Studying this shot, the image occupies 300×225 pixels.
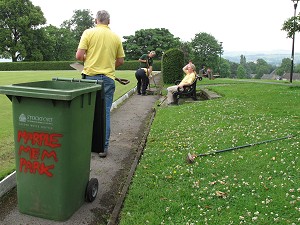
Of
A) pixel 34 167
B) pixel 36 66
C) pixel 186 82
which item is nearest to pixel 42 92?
pixel 34 167

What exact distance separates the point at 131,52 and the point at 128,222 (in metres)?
59.0

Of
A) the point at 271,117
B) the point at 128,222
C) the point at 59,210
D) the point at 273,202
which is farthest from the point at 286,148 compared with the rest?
the point at 59,210

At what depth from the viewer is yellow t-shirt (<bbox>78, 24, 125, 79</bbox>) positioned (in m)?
4.68

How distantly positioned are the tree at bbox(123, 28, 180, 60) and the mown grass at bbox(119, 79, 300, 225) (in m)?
54.0

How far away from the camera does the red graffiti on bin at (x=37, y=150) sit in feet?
10.3

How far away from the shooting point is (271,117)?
7406 millimetres

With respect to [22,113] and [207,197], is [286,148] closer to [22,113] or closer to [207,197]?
[207,197]

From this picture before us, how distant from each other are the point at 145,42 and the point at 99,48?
57.3 meters

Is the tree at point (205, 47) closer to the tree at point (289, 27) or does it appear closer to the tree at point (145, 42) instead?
the tree at point (145, 42)

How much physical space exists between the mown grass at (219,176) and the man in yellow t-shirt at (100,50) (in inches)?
59.0

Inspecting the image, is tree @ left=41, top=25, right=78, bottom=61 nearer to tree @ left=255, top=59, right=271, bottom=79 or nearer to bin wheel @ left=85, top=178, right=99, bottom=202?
bin wheel @ left=85, top=178, right=99, bottom=202

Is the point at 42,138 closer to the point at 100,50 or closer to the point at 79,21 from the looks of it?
the point at 100,50

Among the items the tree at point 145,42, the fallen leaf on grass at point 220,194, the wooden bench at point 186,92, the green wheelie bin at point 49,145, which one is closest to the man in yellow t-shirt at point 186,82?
the wooden bench at point 186,92

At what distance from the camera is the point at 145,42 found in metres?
60.8
